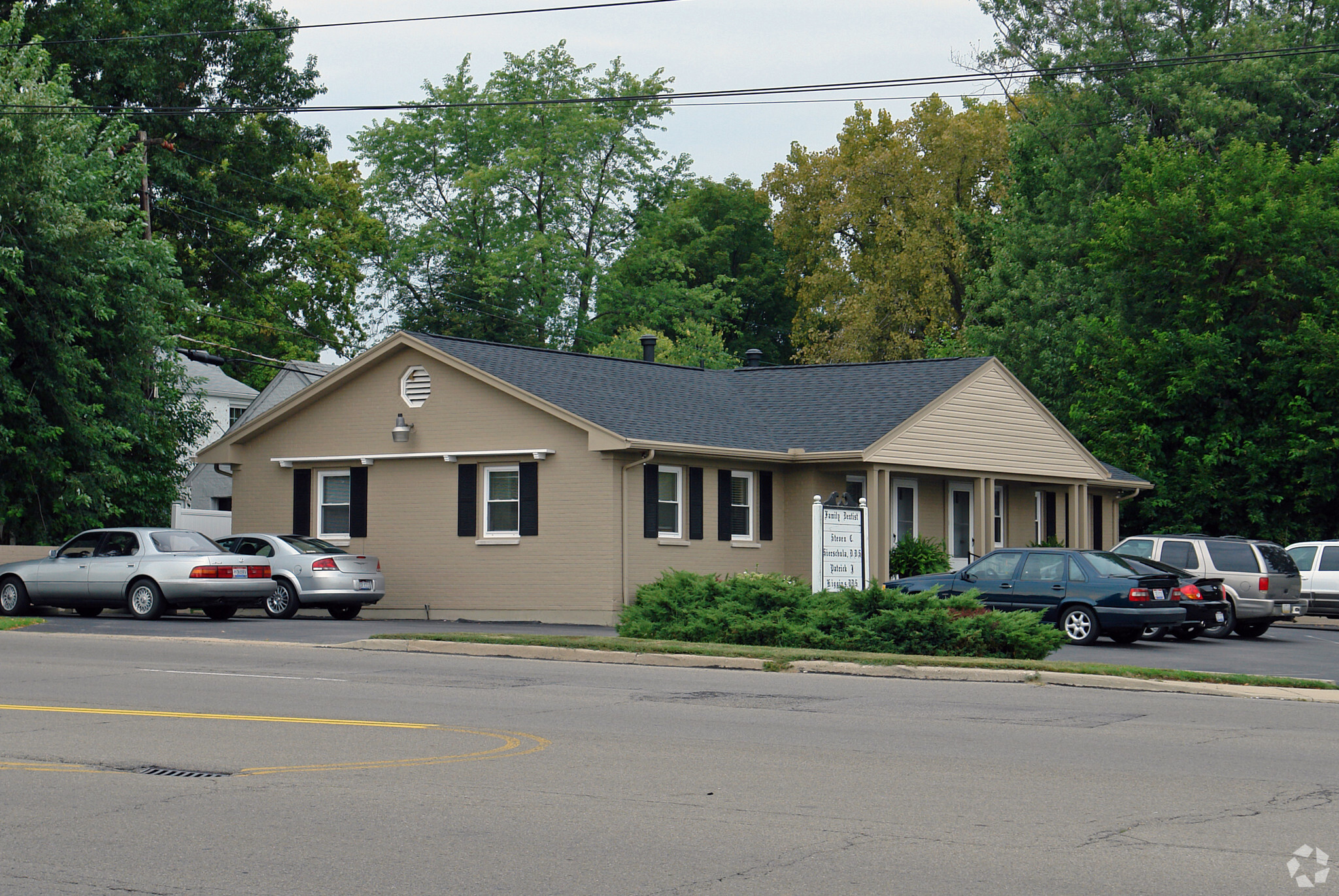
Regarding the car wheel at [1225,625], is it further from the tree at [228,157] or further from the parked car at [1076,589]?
the tree at [228,157]

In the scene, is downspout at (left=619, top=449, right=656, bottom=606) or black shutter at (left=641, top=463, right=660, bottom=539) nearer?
downspout at (left=619, top=449, right=656, bottom=606)

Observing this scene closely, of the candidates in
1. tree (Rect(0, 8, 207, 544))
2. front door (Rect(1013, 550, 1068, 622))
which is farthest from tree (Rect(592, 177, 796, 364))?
front door (Rect(1013, 550, 1068, 622))

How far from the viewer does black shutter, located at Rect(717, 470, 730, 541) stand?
97.5 feet

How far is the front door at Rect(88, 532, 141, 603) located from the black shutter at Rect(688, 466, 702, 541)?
393 inches

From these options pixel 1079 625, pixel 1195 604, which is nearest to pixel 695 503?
pixel 1079 625

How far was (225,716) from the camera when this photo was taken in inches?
519

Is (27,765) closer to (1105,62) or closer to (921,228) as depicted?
(1105,62)

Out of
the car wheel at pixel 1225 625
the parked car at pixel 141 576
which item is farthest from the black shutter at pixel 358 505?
the car wheel at pixel 1225 625

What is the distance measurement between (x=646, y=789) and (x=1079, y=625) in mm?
14980

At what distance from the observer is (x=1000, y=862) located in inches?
300

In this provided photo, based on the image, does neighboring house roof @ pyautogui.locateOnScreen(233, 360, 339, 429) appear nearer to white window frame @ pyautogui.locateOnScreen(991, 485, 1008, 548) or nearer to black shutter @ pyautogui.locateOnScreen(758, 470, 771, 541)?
black shutter @ pyautogui.locateOnScreen(758, 470, 771, 541)

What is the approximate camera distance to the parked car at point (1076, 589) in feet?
74.6

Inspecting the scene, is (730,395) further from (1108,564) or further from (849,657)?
(849,657)

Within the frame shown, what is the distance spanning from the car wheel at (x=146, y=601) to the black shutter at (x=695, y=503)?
9.61m
